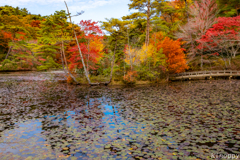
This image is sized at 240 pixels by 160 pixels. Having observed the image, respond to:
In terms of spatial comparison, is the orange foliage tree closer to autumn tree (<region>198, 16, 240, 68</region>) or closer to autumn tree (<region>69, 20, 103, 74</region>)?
autumn tree (<region>198, 16, 240, 68</region>)

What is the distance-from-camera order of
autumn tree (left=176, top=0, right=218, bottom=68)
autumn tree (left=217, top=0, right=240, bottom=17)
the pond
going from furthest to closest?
autumn tree (left=176, top=0, right=218, bottom=68), autumn tree (left=217, top=0, right=240, bottom=17), the pond

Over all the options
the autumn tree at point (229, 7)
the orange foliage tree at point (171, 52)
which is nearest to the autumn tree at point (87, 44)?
the orange foliage tree at point (171, 52)

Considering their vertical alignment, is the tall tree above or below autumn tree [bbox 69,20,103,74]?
above

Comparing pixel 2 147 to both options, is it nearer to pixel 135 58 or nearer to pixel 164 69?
pixel 135 58

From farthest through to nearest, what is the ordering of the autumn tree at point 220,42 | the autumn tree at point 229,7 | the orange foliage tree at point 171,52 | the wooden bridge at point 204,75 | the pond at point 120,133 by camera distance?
the autumn tree at point 229,7 < the wooden bridge at point 204,75 < the autumn tree at point 220,42 < the orange foliage tree at point 171,52 < the pond at point 120,133

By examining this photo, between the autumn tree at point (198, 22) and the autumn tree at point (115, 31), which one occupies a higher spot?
the autumn tree at point (198, 22)

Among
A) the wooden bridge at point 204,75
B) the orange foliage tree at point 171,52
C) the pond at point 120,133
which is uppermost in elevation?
the orange foliage tree at point 171,52

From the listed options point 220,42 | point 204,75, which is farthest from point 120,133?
point 220,42

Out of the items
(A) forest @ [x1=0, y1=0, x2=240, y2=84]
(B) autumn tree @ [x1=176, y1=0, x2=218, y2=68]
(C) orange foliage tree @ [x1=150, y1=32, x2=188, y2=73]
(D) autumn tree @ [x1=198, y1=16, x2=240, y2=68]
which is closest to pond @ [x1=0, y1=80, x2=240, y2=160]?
(A) forest @ [x1=0, y1=0, x2=240, y2=84]

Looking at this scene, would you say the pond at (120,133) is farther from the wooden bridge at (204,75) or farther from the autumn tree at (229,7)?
the autumn tree at (229,7)

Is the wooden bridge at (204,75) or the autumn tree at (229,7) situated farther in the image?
the autumn tree at (229,7)

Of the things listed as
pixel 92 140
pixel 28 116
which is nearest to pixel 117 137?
pixel 92 140

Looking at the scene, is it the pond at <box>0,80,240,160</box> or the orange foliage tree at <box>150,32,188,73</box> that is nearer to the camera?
the pond at <box>0,80,240,160</box>

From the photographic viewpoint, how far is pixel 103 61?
118ft
